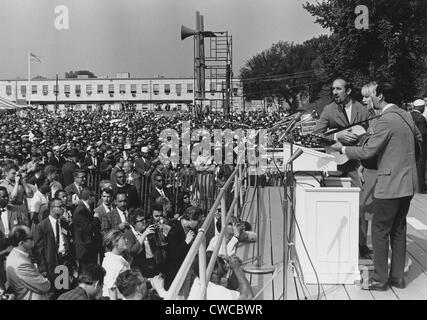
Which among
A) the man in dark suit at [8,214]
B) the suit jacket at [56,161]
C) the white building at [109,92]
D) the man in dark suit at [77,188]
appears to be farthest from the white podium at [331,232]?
the white building at [109,92]

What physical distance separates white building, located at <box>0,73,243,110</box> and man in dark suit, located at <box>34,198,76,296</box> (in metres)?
49.3

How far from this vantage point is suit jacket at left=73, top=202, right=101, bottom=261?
6.76m

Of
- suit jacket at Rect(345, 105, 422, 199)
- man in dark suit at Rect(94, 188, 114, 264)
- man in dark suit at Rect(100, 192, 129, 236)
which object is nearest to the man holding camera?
man in dark suit at Rect(100, 192, 129, 236)

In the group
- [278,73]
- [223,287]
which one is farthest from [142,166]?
[278,73]

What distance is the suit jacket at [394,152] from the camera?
4.68m

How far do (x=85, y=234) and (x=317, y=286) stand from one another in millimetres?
3061

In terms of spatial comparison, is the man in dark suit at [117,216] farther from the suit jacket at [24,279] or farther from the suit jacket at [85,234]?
the suit jacket at [24,279]

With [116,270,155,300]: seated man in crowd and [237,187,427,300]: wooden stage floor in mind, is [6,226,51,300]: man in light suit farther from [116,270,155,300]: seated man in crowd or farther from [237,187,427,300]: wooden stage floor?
[237,187,427,300]: wooden stage floor

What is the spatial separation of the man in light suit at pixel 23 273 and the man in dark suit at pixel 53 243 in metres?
0.44

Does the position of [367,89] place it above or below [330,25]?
below

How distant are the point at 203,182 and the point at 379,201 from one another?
21.0ft

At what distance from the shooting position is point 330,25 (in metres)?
24.7
